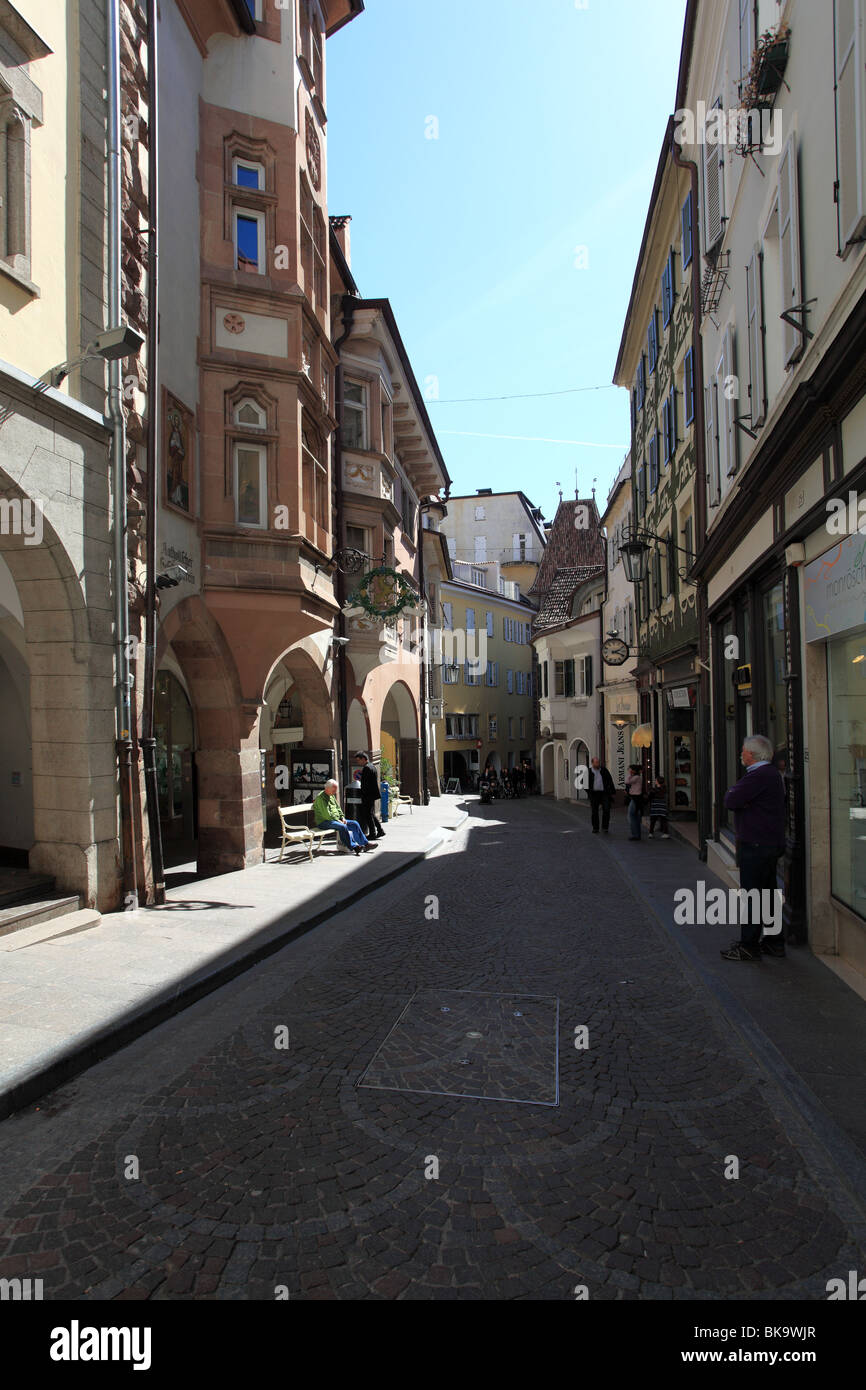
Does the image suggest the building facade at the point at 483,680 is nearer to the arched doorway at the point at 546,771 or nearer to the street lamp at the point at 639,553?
the arched doorway at the point at 546,771

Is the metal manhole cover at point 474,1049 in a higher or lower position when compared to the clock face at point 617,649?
lower

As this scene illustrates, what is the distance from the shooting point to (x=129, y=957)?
7.05m

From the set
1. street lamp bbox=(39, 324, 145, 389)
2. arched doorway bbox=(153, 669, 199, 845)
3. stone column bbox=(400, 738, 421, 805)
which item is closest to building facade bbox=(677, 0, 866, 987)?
street lamp bbox=(39, 324, 145, 389)

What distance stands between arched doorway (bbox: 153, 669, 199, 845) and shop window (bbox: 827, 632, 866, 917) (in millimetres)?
12717

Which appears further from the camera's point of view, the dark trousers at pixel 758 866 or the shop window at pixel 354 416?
the shop window at pixel 354 416

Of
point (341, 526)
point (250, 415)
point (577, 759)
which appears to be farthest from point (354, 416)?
point (577, 759)

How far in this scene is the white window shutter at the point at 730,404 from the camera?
1078 cm

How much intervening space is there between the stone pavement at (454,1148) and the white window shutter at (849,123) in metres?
5.56

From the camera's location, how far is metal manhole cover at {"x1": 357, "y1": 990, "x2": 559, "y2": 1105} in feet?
14.9

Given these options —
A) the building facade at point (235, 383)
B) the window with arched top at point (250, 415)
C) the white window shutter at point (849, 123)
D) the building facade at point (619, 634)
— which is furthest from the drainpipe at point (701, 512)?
the building facade at point (619, 634)

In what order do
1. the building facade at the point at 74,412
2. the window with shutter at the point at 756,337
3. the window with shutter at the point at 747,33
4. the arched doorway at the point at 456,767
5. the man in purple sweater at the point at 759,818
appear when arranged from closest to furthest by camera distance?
the man in purple sweater at the point at 759,818
the building facade at the point at 74,412
the window with shutter at the point at 747,33
the window with shutter at the point at 756,337
the arched doorway at the point at 456,767

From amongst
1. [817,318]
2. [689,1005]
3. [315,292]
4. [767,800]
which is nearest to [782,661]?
[767,800]

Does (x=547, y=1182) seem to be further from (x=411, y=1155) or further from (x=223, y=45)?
(x=223, y=45)

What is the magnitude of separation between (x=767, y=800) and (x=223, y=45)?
13.8m
